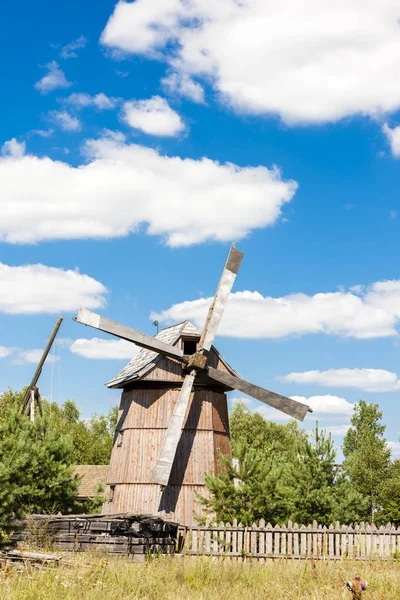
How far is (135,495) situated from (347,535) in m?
6.77

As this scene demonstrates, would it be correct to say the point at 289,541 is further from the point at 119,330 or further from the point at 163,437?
the point at 119,330

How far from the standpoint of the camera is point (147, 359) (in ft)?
77.1

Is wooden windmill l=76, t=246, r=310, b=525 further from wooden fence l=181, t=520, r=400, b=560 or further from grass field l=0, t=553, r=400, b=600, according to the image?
grass field l=0, t=553, r=400, b=600

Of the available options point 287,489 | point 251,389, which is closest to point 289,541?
point 287,489

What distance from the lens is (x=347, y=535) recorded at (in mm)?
19000

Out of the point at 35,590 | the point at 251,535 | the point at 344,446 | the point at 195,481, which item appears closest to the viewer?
the point at 35,590

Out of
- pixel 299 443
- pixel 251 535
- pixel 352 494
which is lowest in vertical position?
pixel 251 535

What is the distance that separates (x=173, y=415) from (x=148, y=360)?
8.79 ft

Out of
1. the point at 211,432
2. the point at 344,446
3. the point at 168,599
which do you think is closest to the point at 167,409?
the point at 211,432

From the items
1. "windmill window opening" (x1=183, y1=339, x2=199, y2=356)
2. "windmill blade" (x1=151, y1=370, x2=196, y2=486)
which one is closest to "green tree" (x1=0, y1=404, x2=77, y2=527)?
"windmill blade" (x1=151, y1=370, x2=196, y2=486)

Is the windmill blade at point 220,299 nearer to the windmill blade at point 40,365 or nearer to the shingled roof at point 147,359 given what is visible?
the shingled roof at point 147,359

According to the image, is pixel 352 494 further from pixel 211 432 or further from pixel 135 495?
pixel 135 495

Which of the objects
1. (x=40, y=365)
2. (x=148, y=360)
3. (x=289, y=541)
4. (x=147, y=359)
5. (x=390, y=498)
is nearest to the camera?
(x=289, y=541)

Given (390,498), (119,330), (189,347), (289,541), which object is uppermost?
(189,347)
